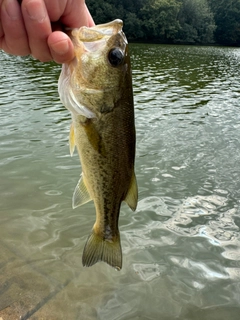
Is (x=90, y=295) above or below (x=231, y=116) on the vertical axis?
above

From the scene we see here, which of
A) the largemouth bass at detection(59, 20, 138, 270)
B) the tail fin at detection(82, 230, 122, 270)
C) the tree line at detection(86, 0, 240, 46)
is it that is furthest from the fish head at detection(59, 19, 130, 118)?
the tree line at detection(86, 0, 240, 46)

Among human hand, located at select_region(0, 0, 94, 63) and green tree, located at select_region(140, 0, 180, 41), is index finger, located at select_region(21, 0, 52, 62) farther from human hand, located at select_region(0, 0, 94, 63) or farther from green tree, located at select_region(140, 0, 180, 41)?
green tree, located at select_region(140, 0, 180, 41)

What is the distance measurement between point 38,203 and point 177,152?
13.0ft

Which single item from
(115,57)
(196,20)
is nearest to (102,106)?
(115,57)

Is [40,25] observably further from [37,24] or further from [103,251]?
[103,251]

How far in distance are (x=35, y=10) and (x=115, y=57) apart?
563 mm

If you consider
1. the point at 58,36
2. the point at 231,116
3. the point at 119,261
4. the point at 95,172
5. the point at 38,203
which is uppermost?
the point at 58,36

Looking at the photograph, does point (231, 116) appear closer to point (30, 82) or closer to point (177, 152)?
point (177, 152)

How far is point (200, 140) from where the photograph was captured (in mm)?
9352

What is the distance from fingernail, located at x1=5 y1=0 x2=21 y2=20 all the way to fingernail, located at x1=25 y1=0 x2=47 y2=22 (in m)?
0.08

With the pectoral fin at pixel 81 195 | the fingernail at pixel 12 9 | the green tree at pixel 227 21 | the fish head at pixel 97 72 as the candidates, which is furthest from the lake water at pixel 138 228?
the green tree at pixel 227 21

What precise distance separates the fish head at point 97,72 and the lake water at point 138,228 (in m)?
2.70

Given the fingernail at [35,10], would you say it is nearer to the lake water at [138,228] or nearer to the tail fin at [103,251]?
the tail fin at [103,251]

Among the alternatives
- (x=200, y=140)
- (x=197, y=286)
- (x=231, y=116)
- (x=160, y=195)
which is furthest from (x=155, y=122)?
(x=197, y=286)
